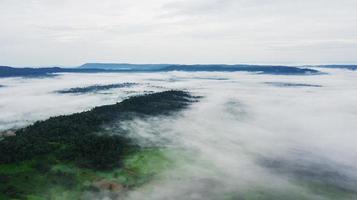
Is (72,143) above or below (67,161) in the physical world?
above

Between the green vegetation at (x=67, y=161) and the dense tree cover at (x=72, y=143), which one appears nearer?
the green vegetation at (x=67, y=161)

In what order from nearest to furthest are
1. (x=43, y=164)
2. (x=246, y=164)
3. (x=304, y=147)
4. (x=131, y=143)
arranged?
(x=43, y=164)
(x=246, y=164)
(x=131, y=143)
(x=304, y=147)

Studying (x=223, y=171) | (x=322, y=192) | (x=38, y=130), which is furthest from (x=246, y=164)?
(x=38, y=130)

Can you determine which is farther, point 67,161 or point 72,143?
point 72,143

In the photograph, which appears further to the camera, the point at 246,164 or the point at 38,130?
the point at 38,130

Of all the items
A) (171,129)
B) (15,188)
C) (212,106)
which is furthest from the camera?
(212,106)

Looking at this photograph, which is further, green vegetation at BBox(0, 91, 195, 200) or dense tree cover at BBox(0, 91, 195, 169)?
dense tree cover at BBox(0, 91, 195, 169)

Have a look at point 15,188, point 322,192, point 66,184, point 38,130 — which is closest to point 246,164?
point 322,192

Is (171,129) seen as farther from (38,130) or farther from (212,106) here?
(212,106)
